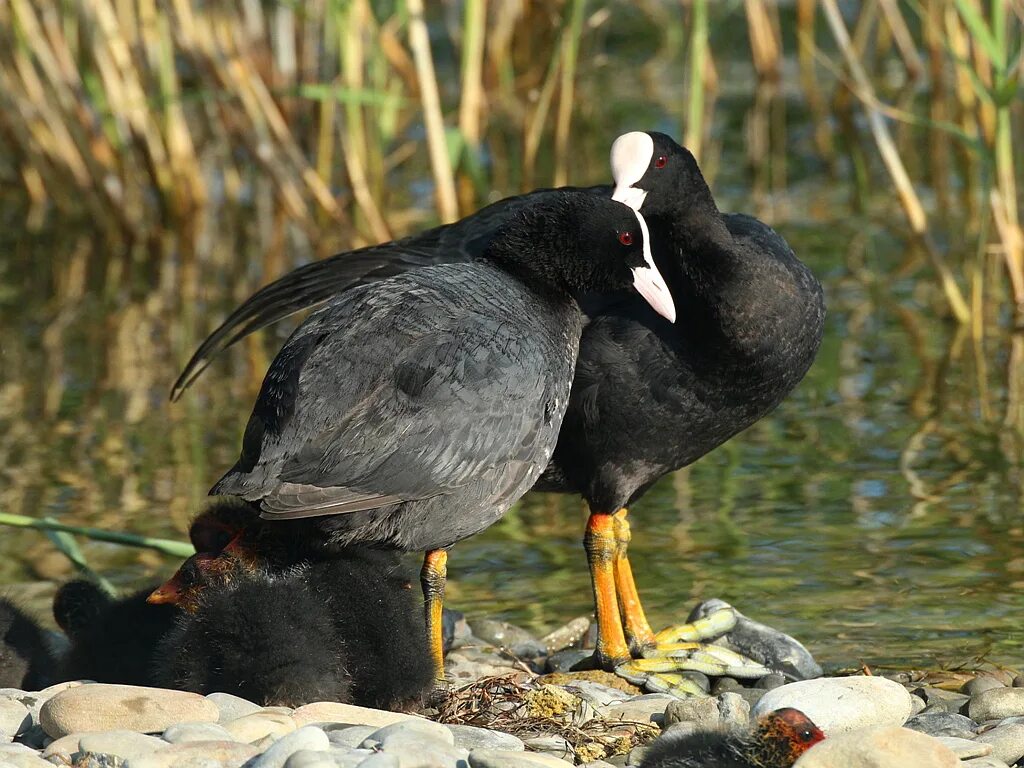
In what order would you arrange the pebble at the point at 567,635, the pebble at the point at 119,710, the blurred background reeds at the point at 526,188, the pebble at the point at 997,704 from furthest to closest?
the blurred background reeds at the point at 526,188 → the pebble at the point at 567,635 → the pebble at the point at 997,704 → the pebble at the point at 119,710

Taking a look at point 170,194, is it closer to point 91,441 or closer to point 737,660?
point 91,441

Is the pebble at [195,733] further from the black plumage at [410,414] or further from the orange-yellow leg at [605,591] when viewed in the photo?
the orange-yellow leg at [605,591]

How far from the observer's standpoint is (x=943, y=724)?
3.32 meters

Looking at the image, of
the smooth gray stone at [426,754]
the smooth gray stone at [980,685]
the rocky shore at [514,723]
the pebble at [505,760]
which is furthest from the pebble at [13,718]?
the smooth gray stone at [980,685]

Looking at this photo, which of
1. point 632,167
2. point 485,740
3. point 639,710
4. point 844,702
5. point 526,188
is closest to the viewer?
point 485,740

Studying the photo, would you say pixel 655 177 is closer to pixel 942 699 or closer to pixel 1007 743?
pixel 942 699

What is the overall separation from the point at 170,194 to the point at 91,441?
2550 mm

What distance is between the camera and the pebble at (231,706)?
122 inches

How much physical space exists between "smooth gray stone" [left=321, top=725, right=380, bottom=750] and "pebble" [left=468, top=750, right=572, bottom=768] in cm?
24

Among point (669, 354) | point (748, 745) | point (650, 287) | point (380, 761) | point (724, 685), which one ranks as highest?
point (650, 287)

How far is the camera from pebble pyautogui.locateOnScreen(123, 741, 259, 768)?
A: 2.77 meters

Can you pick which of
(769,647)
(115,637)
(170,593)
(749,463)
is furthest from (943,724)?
(749,463)

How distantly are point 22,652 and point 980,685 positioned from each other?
2.02m

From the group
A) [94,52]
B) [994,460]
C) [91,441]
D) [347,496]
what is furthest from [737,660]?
[94,52]
